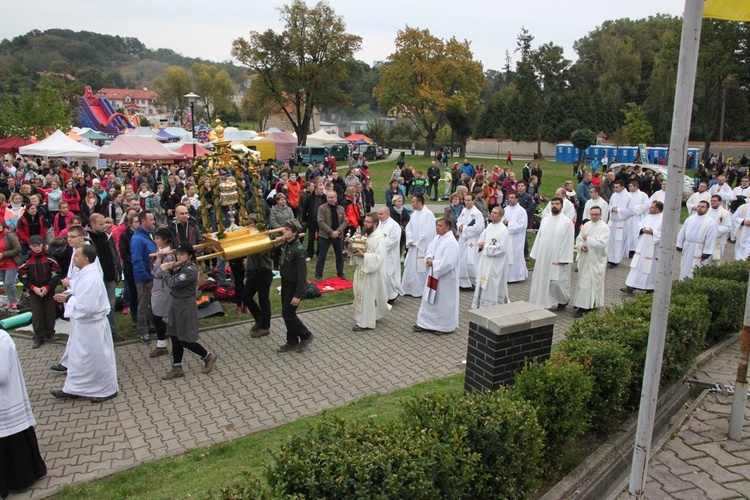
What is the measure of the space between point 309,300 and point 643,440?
7502 millimetres

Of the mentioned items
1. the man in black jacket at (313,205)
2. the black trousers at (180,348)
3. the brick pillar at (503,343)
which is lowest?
the black trousers at (180,348)

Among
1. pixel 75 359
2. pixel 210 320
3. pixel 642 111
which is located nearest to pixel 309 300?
pixel 210 320

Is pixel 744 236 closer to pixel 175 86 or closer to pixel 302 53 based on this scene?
pixel 302 53

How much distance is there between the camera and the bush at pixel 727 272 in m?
8.73

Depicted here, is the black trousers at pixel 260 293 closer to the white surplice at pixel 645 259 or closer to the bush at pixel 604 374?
the bush at pixel 604 374

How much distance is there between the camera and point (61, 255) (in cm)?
858

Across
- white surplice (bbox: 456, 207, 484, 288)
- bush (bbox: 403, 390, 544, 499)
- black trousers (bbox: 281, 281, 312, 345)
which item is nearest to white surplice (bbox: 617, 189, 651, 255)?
white surplice (bbox: 456, 207, 484, 288)

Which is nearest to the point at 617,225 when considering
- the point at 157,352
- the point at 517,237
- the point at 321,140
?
the point at 517,237

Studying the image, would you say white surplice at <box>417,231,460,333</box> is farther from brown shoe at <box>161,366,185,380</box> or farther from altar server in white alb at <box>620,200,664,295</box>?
altar server in white alb at <box>620,200,664,295</box>

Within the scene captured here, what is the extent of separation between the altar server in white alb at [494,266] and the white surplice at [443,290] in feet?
2.64

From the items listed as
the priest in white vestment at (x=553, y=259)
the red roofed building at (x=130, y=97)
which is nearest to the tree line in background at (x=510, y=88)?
the priest in white vestment at (x=553, y=259)

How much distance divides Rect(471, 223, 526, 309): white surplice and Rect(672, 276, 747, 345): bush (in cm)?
265

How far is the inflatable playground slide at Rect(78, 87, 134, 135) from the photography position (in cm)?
4272

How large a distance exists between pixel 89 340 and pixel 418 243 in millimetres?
6166
